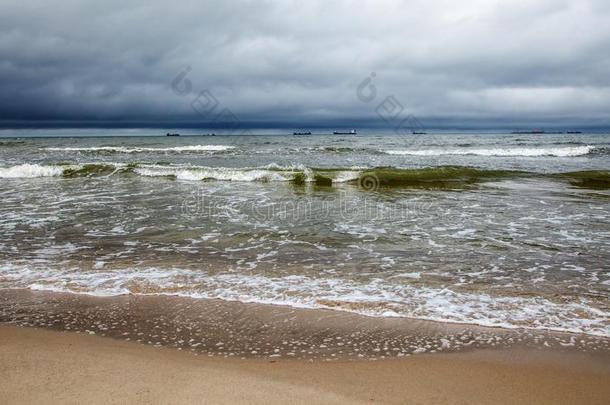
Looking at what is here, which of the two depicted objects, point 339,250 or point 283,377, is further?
point 339,250

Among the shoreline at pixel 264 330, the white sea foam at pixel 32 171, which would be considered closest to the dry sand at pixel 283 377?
the shoreline at pixel 264 330

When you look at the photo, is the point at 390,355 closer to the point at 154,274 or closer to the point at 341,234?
the point at 154,274

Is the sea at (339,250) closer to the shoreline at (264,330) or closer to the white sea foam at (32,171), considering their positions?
the shoreline at (264,330)

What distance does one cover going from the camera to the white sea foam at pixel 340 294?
5.21 m

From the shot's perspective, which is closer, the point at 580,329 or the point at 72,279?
the point at 580,329

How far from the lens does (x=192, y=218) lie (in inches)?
462

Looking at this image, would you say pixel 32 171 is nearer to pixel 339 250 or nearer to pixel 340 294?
pixel 339 250

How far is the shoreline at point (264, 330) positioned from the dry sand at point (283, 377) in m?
0.20

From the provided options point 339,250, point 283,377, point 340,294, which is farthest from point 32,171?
point 283,377

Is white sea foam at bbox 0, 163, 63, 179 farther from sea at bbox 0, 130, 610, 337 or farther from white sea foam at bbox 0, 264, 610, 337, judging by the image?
white sea foam at bbox 0, 264, 610, 337

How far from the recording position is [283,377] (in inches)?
149

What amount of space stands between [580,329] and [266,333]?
347 centimetres

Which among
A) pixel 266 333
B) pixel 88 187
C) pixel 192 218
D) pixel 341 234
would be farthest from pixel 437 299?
pixel 88 187

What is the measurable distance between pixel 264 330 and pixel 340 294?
1.45m
